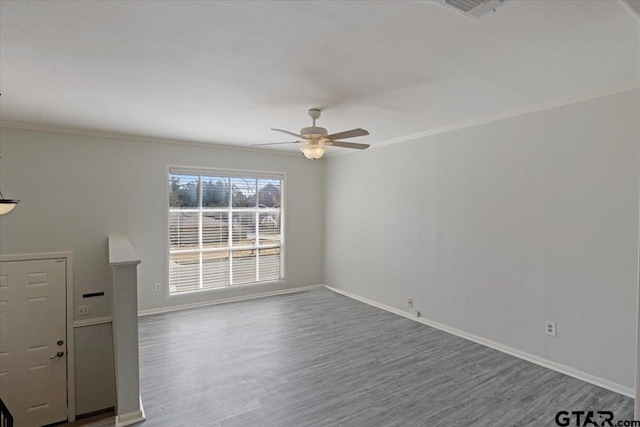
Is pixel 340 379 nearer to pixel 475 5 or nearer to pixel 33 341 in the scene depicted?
pixel 475 5

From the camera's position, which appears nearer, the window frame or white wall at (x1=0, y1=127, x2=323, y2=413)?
white wall at (x1=0, y1=127, x2=323, y2=413)

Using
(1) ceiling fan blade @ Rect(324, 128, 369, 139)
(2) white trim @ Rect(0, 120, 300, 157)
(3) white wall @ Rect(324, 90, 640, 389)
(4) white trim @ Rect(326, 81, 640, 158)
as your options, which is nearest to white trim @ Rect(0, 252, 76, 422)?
(2) white trim @ Rect(0, 120, 300, 157)

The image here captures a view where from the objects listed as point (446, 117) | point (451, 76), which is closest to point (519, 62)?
point (451, 76)

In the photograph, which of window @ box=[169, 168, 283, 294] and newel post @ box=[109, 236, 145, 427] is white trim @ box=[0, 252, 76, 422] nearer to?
window @ box=[169, 168, 283, 294]

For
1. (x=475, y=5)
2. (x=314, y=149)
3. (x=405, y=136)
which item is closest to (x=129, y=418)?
(x=314, y=149)

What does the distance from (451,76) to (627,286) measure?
2271mm

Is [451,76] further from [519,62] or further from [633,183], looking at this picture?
[633,183]

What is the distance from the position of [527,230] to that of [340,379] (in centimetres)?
239

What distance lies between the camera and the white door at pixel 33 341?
13.8ft

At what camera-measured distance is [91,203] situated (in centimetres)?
465

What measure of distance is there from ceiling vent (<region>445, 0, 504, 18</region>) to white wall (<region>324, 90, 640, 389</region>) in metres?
2.00

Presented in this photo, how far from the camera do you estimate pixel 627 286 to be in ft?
9.32

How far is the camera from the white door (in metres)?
4.22

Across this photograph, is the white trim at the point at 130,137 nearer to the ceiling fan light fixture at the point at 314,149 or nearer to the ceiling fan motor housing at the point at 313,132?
the ceiling fan light fixture at the point at 314,149
